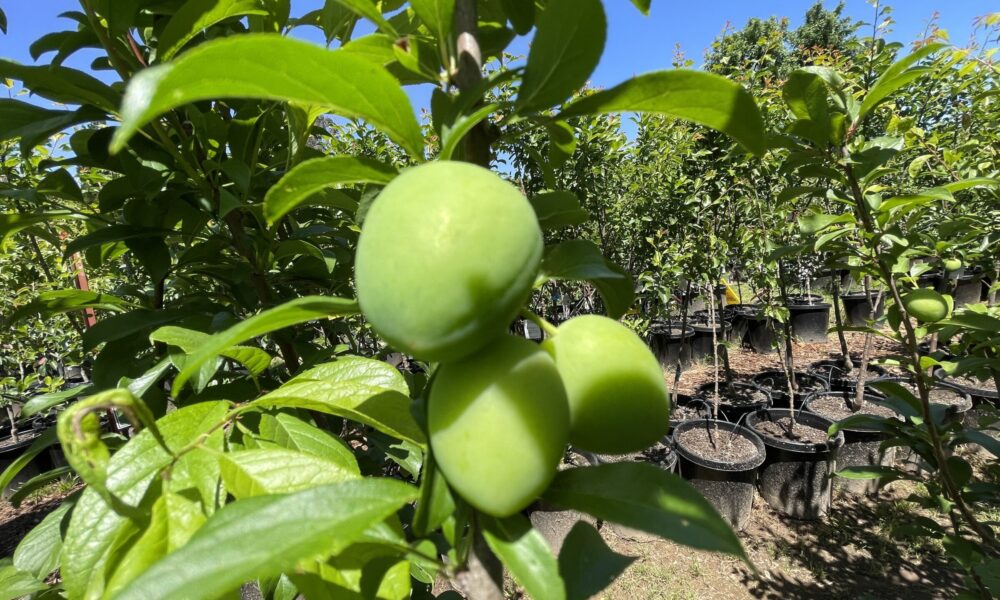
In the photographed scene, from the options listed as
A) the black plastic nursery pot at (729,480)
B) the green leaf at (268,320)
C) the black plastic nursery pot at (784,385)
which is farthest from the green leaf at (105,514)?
the black plastic nursery pot at (784,385)

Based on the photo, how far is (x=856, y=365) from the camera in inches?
246

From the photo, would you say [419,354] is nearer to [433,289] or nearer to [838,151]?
[433,289]

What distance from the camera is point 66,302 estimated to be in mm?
1106

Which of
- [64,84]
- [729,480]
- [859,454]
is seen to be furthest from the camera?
[859,454]

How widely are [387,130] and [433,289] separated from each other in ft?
0.65

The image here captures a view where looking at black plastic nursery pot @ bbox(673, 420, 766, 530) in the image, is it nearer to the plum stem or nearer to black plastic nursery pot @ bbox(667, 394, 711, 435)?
black plastic nursery pot @ bbox(667, 394, 711, 435)

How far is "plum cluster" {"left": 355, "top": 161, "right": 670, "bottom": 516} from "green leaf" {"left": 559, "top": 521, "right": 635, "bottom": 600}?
101 mm

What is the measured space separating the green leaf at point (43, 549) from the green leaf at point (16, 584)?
0.19ft

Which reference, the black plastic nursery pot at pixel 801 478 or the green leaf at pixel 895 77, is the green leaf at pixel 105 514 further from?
the black plastic nursery pot at pixel 801 478

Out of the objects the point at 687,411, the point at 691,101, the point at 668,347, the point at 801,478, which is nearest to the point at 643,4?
the point at 691,101

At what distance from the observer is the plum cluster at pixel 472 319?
0.41 m

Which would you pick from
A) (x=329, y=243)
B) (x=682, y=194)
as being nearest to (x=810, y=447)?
(x=682, y=194)

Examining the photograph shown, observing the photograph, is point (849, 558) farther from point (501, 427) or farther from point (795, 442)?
point (501, 427)

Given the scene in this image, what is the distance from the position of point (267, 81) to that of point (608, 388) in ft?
1.41
